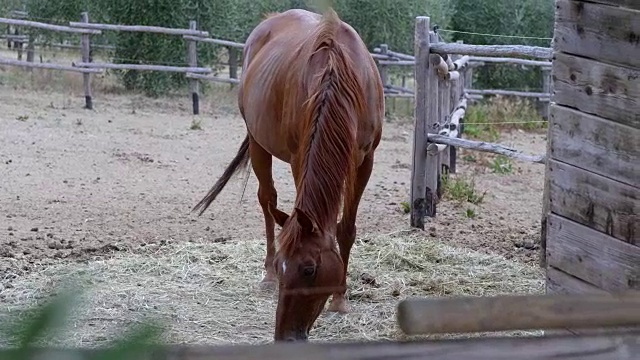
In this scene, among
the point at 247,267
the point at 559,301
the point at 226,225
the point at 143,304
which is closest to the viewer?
the point at 559,301

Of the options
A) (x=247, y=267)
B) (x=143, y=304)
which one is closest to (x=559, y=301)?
(x=143, y=304)

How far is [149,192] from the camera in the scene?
7066 mm

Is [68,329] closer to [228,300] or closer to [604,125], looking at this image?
[604,125]

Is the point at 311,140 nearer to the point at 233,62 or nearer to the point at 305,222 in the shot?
the point at 305,222

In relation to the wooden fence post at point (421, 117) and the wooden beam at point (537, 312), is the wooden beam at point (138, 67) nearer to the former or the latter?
the wooden fence post at point (421, 117)

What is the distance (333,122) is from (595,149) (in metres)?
1.06

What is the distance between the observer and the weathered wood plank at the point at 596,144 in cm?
287

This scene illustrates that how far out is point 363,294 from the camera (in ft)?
15.3

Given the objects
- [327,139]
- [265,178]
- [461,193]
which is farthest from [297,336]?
[461,193]

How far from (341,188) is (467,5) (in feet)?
42.1

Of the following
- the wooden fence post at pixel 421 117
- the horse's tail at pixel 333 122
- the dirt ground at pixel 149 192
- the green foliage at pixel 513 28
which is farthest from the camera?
the green foliage at pixel 513 28

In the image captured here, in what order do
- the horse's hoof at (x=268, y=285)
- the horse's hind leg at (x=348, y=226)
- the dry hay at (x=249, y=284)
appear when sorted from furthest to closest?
the horse's hoof at (x=268, y=285), the horse's hind leg at (x=348, y=226), the dry hay at (x=249, y=284)

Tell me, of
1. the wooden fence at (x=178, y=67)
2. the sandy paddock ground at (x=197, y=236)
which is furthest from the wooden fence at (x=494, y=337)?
the wooden fence at (x=178, y=67)

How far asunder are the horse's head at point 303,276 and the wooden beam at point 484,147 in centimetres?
252
